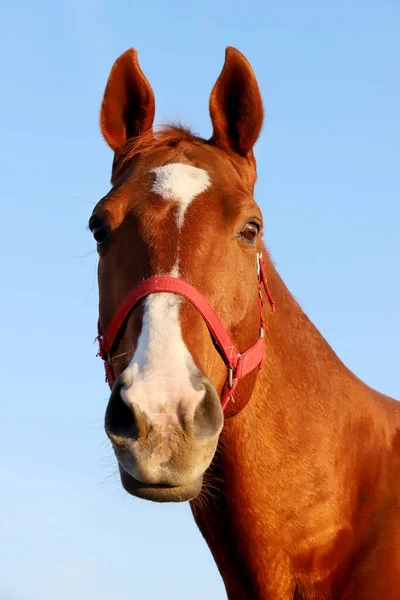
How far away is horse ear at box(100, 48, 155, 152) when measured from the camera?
6227 mm

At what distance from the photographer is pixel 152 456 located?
414 centimetres

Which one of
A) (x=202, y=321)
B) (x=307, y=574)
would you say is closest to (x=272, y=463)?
(x=307, y=574)

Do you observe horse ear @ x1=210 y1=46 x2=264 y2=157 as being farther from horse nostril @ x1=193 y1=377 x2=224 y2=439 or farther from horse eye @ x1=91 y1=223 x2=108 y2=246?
horse nostril @ x1=193 y1=377 x2=224 y2=439

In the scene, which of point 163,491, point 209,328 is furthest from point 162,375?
point 209,328

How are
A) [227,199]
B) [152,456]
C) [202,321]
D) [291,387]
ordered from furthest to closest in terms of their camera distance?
[291,387] → [227,199] → [202,321] → [152,456]

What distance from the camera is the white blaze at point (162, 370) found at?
4145 millimetres

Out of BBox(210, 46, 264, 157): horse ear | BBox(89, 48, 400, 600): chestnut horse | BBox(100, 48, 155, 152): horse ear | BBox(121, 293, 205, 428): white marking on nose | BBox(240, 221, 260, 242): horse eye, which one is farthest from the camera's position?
BBox(100, 48, 155, 152): horse ear

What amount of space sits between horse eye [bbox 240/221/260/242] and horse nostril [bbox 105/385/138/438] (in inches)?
61.6

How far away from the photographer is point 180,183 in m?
5.26

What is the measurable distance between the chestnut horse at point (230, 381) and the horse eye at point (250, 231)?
13 mm

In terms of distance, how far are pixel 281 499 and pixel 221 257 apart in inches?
64.5

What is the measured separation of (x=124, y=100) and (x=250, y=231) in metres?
1.66

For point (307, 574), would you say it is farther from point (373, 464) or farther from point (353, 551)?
point (373, 464)

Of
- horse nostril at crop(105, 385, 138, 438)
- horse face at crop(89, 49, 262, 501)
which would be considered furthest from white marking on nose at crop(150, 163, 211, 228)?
horse nostril at crop(105, 385, 138, 438)
